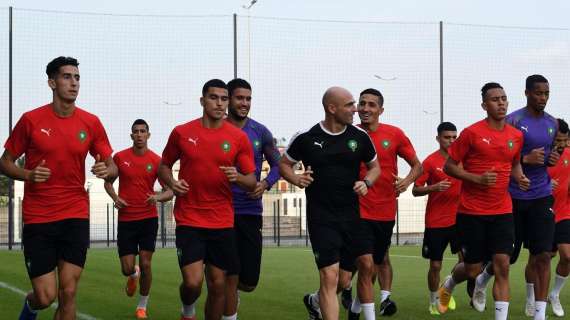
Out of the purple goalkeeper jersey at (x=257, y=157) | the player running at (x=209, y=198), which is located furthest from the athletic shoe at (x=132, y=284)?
the player running at (x=209, y=198)

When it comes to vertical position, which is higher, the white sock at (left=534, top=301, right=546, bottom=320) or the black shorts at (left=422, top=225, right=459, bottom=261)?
the black shorts at (left=422, top=225, right=459, bottom=261)

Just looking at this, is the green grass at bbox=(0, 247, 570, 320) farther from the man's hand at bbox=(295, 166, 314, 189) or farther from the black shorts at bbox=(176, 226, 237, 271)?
the man's hand at bbox=(295, 166, 314, 189)

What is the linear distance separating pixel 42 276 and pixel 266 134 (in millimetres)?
2974

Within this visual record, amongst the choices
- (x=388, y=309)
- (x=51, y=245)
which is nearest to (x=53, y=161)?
(x=51, y=245)

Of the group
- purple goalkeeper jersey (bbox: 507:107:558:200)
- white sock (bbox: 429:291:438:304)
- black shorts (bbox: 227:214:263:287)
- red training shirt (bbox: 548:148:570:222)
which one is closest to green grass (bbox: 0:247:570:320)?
white sock (bbox: 429:291:438:304)

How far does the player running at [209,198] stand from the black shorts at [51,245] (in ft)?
3.05

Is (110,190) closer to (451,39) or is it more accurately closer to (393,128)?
(393,128)

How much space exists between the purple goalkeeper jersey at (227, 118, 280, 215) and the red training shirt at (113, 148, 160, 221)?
2926 mm

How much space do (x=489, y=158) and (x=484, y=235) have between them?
2.53 ft

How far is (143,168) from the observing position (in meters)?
13.8

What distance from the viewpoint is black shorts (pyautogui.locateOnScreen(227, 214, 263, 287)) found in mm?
10688

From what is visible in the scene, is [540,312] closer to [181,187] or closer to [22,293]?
[181,187]

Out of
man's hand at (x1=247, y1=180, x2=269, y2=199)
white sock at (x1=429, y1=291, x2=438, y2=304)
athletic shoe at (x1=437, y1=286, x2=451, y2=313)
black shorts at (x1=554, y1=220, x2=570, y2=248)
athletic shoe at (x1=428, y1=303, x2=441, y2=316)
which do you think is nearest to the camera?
man's hand at (x1=247, y1=180, x2=269, y2=199)

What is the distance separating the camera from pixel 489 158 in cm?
1067
